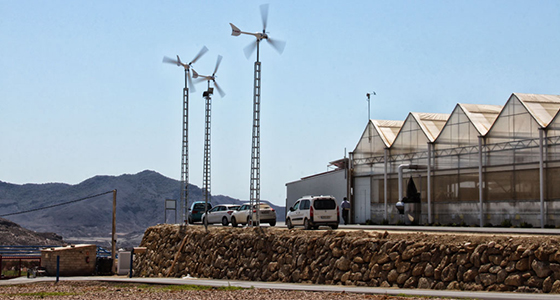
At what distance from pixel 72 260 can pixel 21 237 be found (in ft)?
208

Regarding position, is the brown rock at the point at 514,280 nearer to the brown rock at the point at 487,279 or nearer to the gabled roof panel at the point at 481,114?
the brown rock at the point at 487,279

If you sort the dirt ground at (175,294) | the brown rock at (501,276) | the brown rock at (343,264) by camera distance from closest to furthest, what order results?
1. the dirt ground at (175,294)
2. the brown rock at (501,276)
3. the brown rock at (343,264)

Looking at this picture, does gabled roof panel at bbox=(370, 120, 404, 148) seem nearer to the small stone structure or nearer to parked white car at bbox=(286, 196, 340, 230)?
parked white car at bbox=(286, 196, 340, 230)

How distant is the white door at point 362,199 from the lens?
154 feet

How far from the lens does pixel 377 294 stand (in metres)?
19.1

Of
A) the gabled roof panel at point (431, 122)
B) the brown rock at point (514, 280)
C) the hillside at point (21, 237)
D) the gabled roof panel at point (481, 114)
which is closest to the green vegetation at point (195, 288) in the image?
the brown rock at point (514, 280)

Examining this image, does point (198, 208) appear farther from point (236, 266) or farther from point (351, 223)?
point (236, 266)

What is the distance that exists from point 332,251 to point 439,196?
16.4 m

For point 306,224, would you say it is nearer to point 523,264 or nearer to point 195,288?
point 195,288

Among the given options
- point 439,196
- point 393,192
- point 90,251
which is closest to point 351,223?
point 393,192

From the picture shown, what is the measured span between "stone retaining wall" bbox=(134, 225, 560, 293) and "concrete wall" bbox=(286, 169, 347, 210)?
1551 cm

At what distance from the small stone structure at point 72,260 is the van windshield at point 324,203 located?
53.8 ft

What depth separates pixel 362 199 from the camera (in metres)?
47.6

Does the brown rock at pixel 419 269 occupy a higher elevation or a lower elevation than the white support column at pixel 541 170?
lower
